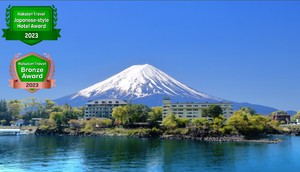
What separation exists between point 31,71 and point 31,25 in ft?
4.27

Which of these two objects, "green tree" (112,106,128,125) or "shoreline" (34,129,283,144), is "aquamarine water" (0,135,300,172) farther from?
"green tree" (112,106,128,125)

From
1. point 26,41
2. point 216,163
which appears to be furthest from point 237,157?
point 26,41

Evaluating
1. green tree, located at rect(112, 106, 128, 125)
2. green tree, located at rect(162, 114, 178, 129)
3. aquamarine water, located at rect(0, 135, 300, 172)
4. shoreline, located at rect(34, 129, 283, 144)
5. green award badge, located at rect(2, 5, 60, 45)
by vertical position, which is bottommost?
aquamarine water, located at rect(0, 135, 300, 172)

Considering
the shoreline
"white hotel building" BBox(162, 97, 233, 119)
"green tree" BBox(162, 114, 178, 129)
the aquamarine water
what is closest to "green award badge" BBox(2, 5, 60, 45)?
the aquamarine water

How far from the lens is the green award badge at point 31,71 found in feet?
32.9

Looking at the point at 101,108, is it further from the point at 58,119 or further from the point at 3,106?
the point at 3,106

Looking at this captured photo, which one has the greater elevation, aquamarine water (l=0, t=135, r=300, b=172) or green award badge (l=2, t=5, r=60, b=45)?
green award badge (l=2, t=5, r=60, b=45)

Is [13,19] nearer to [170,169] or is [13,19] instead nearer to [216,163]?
[170,169]

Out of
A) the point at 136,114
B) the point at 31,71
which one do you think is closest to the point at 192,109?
the point at 136,114

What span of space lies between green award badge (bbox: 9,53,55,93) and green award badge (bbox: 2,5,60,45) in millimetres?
504

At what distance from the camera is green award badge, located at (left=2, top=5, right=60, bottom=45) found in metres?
9.82

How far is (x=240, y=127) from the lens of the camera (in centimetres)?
5844

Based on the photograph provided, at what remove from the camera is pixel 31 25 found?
9.91 metres

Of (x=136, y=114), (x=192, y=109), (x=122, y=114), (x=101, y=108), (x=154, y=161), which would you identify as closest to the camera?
(x=154, y=161)
